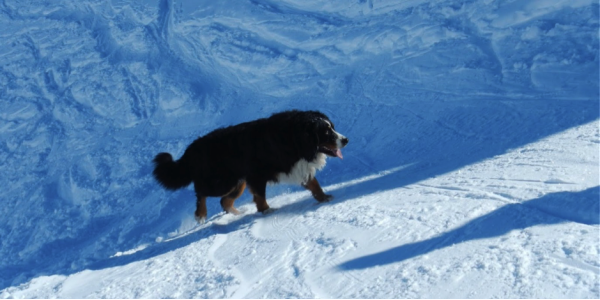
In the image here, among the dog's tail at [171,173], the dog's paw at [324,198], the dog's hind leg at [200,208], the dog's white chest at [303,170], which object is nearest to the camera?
the dog's white chest at [303,170]

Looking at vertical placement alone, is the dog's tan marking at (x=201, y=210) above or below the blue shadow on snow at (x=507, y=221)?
below

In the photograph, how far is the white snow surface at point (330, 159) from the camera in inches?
178

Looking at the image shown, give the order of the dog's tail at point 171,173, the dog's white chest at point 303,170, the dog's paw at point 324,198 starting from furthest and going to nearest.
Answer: the dog's tail at point 171,173
the dog's paw at point 324,198
the dog's white chest at point 303,170

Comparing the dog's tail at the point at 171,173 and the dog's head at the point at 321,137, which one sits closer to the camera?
the dog's head at the point at 321,137

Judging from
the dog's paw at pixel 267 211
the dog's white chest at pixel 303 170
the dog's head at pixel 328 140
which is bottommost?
the dog's paw at pixel 267 211

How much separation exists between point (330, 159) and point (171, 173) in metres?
3.18

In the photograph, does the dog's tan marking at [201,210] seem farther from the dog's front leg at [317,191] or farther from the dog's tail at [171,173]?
the dog's front leg at [317,191]

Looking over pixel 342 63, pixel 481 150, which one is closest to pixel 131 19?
pixel 342 63

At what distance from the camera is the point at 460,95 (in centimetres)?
1080

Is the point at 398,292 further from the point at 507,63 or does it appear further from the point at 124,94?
the point at 124,94

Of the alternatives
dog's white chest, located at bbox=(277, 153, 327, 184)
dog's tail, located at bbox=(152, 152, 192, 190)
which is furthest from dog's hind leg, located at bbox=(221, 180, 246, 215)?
dog's white chest, located at bbox=(277, 153, 327, 184)

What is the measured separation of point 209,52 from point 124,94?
2310 mm

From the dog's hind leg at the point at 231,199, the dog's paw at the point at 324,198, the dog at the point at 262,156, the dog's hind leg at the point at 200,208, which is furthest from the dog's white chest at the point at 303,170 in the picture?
the dog's hind leg at the point at 200,208

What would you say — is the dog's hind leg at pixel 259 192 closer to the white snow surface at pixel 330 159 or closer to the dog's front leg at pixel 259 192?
the dog's front leg at pixel 259 192
